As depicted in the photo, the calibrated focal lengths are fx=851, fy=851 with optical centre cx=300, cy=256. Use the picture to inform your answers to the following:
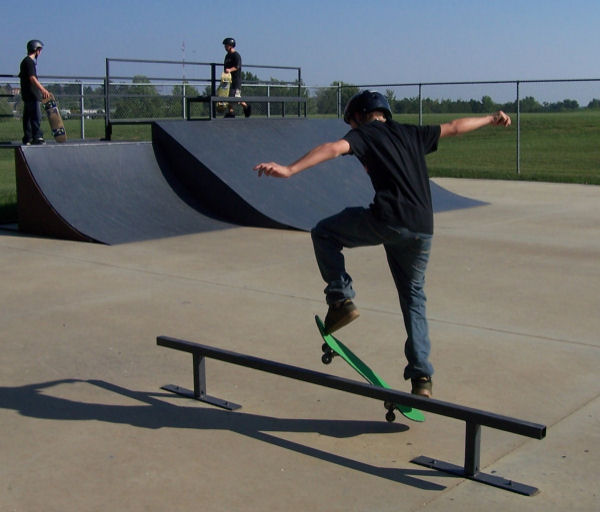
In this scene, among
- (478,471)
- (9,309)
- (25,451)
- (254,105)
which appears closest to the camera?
(478,471)

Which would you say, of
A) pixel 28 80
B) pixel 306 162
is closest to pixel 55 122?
pixel 28 80

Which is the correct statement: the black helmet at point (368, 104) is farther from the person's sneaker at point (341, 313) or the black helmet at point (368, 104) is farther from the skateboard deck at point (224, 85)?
the skateboard deck at point (224, 85)

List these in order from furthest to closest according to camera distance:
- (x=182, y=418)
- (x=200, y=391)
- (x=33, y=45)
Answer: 1. (x=33, y=45)
2. (x=200, y=391)
3. (x=182, y=418)

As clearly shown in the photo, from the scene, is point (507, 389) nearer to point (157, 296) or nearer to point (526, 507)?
point (526, 507)

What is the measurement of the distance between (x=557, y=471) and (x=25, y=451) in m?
2.53

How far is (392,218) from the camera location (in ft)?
13.9

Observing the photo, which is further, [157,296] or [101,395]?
[157,296]

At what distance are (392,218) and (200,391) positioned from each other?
5.21 ft

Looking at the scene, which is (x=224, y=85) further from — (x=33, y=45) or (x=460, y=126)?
(x=460, y=126)

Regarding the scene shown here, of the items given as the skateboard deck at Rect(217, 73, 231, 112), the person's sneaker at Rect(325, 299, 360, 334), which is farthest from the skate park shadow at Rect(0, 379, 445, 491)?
the skateboard deck at Rect(217, 73, 231, 112)

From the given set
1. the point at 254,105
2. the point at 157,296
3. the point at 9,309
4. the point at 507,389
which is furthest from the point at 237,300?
the point at 254,105

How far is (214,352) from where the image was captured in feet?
15.3

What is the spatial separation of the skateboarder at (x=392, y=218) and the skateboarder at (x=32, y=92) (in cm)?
922

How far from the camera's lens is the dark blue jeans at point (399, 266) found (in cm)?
438
